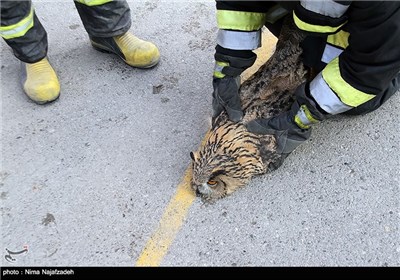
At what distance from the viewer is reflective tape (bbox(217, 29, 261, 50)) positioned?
2207 millimetres

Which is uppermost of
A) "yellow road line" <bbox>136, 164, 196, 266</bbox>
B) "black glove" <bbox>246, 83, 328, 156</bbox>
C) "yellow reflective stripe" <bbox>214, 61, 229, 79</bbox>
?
"yellow reflective stripe" <bbox>214, 61, 229, 79</bbox>


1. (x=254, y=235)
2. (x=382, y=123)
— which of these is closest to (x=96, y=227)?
(x=254, y=235)

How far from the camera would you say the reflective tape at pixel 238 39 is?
7.24ft

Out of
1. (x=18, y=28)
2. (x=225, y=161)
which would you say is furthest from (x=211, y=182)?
(x=18, y=28)

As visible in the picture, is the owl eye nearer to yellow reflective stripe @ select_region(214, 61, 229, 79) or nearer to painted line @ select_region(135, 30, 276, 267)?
painted line @ select_region(135, 30, 276, 267)

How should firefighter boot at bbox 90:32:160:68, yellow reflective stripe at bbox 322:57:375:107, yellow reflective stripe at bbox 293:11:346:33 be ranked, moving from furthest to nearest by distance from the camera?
firefighter boot at bbox 90:32:160:68 → yellow reflective stripe at bbox 322:57:375:107 → yellow reflective stripe at bbox 293:11:346:33

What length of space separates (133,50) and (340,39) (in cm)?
145

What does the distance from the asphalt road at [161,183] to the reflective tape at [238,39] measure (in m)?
0.61

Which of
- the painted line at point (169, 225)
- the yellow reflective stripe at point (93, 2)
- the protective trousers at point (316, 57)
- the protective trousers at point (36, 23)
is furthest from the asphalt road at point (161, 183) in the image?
the yellow reflective stripe at point (93, 2)

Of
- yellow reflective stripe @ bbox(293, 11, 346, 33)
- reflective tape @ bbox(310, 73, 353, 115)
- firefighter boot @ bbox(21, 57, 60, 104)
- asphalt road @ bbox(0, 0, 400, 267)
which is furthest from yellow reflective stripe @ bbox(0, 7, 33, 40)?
reflective tape @ bbox(310, 73, 353, 115)

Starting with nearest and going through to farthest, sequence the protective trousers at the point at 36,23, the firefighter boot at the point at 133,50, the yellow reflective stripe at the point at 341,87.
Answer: the yellow reflective stripe at the point at 341,87 < the protective trousers at the point at 36,23 < the firefighter boot at the point at 133,50

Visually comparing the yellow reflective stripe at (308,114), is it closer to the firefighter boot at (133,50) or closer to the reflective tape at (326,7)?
the reflective tape at (326,7)

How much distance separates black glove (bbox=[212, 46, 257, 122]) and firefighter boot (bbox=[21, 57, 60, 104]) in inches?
44.9
